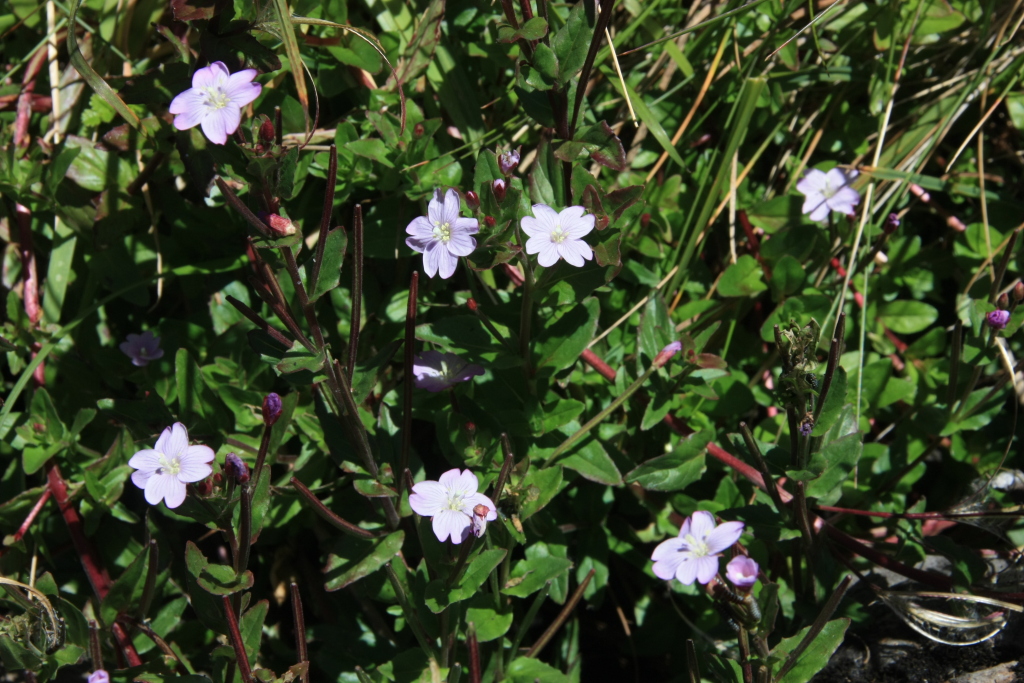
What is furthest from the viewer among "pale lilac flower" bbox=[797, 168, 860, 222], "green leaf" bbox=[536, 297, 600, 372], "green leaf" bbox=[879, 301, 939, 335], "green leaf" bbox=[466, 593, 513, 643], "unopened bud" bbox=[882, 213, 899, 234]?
"green leaf" bbox=[879, 301, 939, 335]

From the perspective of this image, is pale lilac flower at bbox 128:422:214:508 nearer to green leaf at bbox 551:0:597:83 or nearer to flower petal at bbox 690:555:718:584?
flower petal at bbox 690:555:718:584

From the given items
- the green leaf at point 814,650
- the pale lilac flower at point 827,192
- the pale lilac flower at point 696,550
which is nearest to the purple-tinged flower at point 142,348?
the pale lilac flower at point 696,550

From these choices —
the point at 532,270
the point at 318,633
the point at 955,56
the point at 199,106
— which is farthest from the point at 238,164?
the point at 955,56

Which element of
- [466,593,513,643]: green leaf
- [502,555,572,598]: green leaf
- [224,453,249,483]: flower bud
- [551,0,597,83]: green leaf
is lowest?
[466,593,513,643]: green leaf

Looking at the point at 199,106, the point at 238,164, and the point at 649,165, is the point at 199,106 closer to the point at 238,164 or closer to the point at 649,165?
the point at 238,164

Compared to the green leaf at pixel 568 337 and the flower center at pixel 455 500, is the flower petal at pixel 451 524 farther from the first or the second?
the green leaf at pixel 568 337

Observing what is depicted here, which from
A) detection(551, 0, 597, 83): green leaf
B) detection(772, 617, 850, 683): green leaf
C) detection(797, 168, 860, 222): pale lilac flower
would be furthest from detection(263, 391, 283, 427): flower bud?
detection(797, 168, 860, 222): pale lilac flower
